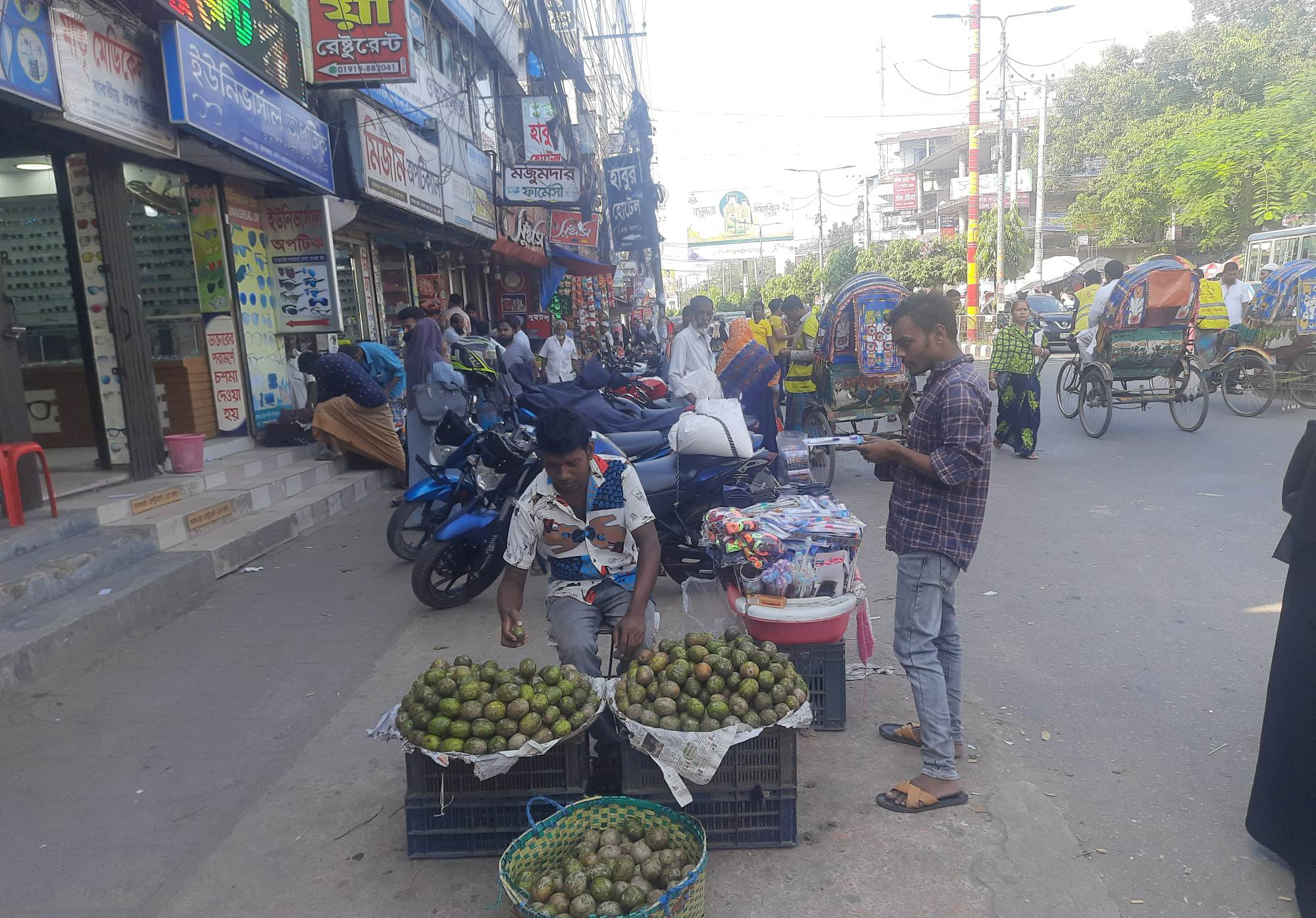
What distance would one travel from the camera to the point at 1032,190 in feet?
155

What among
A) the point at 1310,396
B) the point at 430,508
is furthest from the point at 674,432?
the point at 1310,396

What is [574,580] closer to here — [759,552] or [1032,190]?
[759,552]

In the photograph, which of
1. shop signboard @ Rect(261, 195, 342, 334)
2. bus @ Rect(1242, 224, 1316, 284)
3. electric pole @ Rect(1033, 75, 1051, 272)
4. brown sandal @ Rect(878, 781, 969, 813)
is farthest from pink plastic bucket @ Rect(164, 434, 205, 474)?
electric pole @ Rect(1033, 75, 1051, 272)

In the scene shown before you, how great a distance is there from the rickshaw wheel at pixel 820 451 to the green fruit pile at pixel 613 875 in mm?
6594

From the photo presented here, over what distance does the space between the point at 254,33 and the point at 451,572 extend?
19.3ft

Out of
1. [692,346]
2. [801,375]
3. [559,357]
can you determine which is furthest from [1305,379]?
[559,357]

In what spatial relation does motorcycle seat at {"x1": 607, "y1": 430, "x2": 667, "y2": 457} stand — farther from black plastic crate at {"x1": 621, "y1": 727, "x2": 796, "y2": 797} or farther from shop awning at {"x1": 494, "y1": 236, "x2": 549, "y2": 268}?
shop awning at {"x1": 494, "y1": 236, "x2": 549, "y2": 268}

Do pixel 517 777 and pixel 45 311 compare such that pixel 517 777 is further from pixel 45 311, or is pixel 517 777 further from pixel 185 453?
pixel 45 311

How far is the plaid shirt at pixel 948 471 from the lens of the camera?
310 cm

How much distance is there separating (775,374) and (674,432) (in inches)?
149

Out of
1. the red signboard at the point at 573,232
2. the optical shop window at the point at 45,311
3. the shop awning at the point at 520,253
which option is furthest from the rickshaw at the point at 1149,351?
the red signboard at the point at 573,232

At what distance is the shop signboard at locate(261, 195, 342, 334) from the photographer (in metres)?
9.91

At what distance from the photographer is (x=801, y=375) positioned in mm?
9930

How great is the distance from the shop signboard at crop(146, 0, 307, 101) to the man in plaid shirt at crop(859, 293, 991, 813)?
6.49 m
